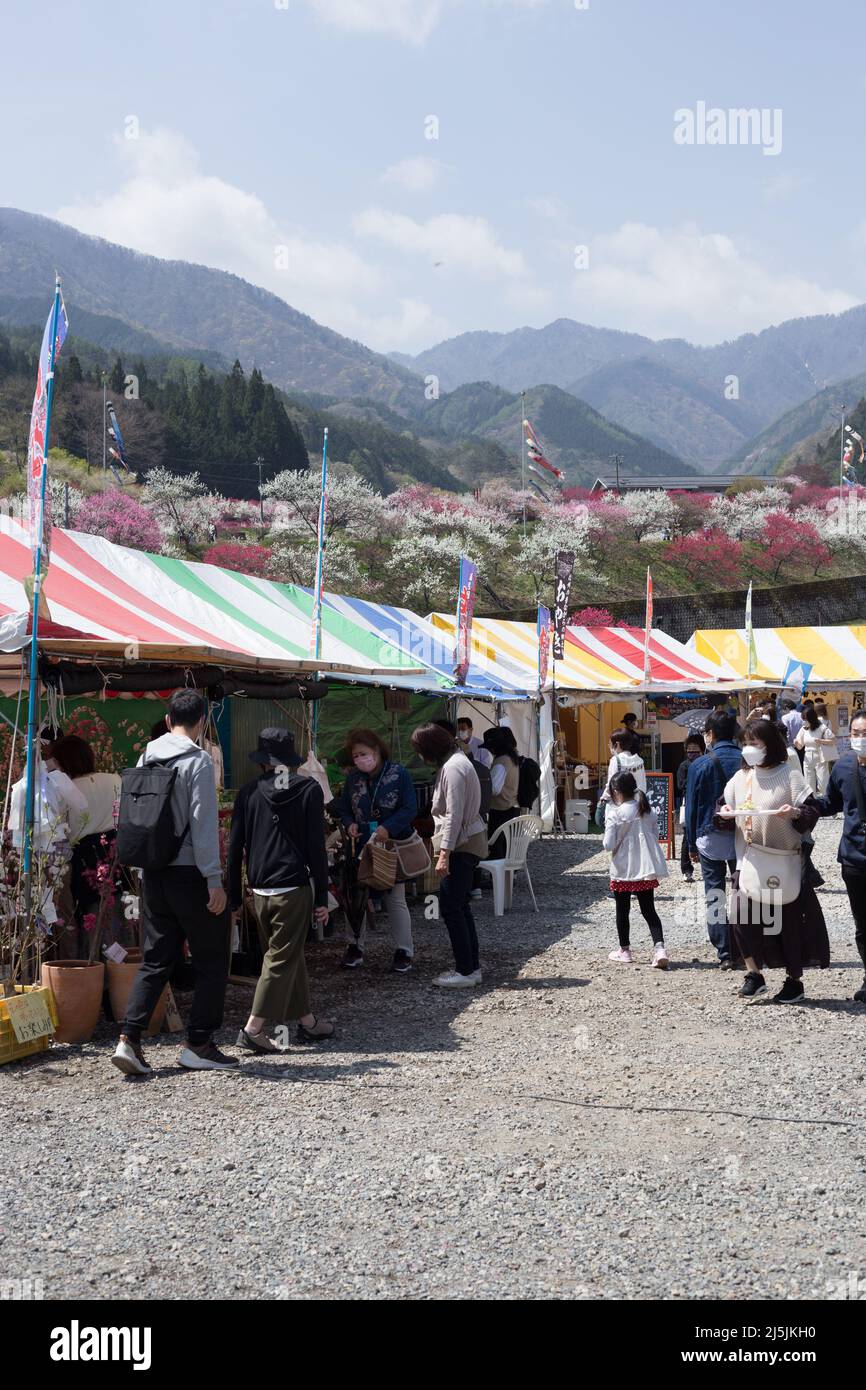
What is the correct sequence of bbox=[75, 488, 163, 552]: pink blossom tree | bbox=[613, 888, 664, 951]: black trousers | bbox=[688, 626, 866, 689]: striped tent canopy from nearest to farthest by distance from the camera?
bbox=[613, 888, 664, 951]: black trousers → bbox=[688, 626, 866, 689]: striped tent canopy → bbox=[75, 488, 163, 552]: pink blossom tree

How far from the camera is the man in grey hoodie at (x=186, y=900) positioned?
494 cm

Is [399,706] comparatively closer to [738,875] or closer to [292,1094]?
[738,875]

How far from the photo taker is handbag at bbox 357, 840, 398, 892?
284 inches

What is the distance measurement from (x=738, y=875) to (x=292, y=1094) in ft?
9.22

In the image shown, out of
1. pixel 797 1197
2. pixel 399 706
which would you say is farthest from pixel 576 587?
pixel 797 1197

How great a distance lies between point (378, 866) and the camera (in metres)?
7.21

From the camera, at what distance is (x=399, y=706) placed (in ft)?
37.9

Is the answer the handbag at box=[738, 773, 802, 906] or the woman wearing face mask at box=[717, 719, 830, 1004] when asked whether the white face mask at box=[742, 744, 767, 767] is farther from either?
the handbag at box=[738, 773, 802, 906]

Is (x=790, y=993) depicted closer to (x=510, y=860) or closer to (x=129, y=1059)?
(x=129, y=1059)

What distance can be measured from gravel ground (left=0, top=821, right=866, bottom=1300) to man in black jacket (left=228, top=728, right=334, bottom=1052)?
309 mm

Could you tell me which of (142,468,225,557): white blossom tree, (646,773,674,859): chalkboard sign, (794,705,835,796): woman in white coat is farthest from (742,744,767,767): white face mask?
(142,468,225,557): white blossom tree

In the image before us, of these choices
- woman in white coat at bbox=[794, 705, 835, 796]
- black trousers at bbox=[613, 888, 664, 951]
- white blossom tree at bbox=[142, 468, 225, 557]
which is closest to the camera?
black trousers at bbox=[613, 888, 664, 951]

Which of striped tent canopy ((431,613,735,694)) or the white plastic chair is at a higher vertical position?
striped tent canopy ((431,613,735,694))

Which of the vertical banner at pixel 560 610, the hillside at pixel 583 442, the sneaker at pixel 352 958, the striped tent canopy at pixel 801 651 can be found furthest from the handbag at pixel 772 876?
the hillside at pixel 583 442
